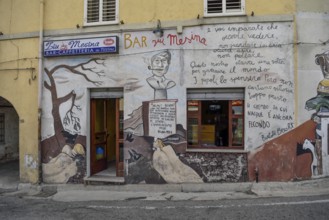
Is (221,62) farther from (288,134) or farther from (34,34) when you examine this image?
(34,34)

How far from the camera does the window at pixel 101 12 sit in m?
10.5

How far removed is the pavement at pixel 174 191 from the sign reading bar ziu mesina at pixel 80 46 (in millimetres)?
3712

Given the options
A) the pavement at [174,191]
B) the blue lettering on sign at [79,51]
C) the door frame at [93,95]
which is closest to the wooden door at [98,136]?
the door frame at [93,95]

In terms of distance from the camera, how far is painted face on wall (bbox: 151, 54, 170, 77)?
392 inches

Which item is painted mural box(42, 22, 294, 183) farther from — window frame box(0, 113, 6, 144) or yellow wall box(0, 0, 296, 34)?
window frame box(0, 113, 6, 144)

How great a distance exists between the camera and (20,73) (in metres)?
11.1

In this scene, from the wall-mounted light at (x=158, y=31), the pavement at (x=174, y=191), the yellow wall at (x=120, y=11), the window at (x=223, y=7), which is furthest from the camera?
the wall-mounted light at (x=158, y=31)

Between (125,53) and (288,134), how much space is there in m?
4.79

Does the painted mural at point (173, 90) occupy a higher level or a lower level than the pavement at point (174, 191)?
higher

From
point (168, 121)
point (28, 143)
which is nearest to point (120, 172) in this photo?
point (168, 121)

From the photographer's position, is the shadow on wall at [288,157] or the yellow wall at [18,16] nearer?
the shadow on wall at [288,157]

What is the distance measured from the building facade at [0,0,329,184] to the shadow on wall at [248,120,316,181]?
3cm
